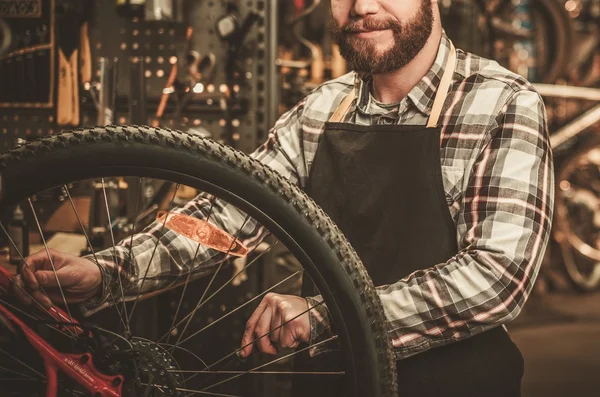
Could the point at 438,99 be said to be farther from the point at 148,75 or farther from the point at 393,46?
the point at 148,75

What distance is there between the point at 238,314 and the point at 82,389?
1242 mm

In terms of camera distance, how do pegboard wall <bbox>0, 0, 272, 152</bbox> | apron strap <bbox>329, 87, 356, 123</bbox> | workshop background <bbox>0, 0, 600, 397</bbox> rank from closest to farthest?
1. apron strap <bbox>329, 87, 356, 123</bbox>
2. workshop background <bbox>0, 0, 600, 397</bbox>
3. pegboard wall <bbox>0, 0, 272, 152</bbox>

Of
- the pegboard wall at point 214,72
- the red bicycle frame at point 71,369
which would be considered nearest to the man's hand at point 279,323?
the red bicycle frame at point 71,369

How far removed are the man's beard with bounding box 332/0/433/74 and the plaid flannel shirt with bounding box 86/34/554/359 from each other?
0.07 metres

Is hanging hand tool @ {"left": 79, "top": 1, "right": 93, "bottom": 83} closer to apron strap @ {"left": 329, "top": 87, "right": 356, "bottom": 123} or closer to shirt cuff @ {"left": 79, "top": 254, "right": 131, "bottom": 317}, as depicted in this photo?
apron strap @ {"left": 329, "top": 87, "right": 356, "bottom": 123}

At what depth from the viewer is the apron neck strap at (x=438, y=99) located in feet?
4.53

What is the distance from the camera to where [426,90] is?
143 centimetres

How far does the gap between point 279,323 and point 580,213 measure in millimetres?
3802

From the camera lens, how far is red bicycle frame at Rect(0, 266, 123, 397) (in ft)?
3.52

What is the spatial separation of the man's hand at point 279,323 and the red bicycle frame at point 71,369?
21 cm

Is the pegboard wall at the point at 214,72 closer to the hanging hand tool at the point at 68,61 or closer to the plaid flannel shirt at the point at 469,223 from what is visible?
the hanging hand tool at the point at 68,61

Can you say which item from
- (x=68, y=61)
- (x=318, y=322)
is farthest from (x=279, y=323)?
(x=68, y=61)

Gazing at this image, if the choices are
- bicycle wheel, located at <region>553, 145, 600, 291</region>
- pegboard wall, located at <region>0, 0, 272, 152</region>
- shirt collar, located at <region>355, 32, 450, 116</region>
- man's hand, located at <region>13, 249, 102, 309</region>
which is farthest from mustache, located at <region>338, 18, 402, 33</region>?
bicycle wheel, located at <region>553, 145, 600, 291</region>

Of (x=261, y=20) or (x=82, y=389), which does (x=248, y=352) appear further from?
(x=261, y=20)
